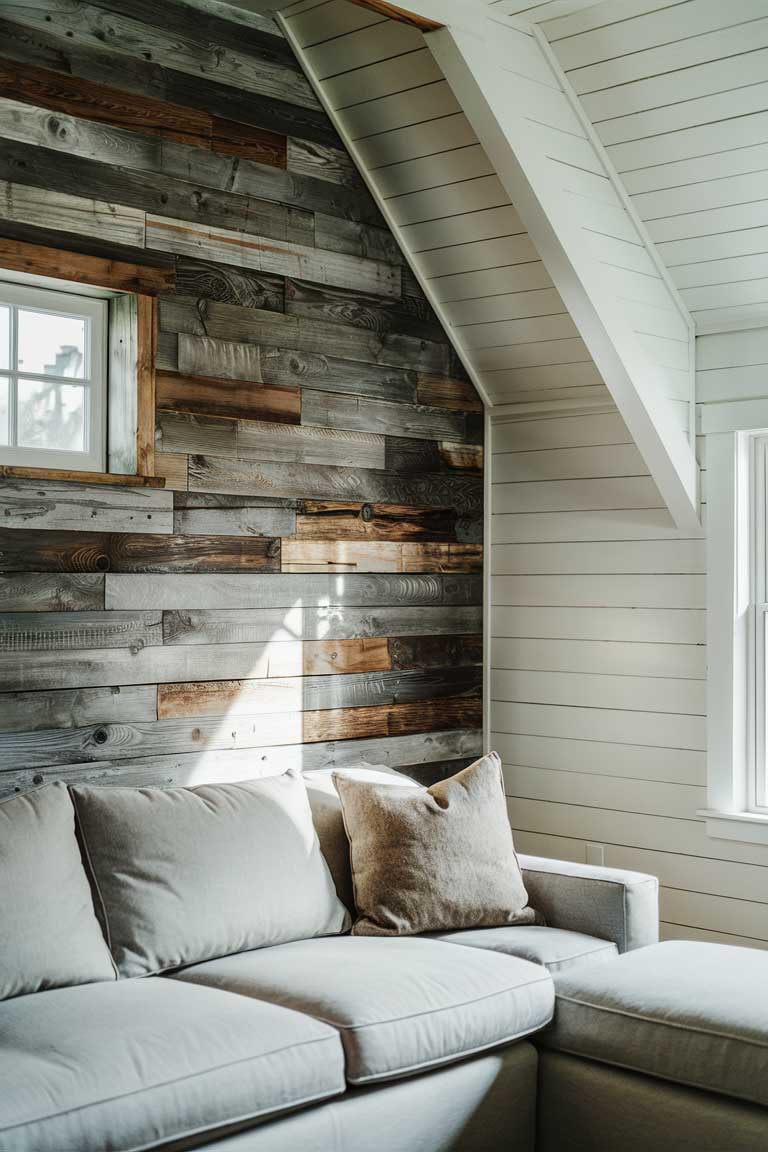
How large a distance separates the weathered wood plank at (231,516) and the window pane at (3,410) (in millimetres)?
492

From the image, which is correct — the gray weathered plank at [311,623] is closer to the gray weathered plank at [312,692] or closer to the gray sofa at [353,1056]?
the gray weathered plank at [312,692]

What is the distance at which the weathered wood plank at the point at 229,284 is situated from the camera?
335 centimetres

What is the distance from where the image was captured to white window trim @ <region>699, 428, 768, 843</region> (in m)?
3.70

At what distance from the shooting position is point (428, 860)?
9.40 feet

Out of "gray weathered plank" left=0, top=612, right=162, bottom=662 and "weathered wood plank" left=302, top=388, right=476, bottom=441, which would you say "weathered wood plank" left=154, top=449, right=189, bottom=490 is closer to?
"gray weathered plank" left=0, top=612, right=162, bottom=662

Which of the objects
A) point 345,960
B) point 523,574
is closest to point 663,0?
point 523,574

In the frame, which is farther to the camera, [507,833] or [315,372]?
[315,372]

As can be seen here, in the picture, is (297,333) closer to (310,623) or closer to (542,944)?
(310,623)

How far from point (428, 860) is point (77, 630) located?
107cm

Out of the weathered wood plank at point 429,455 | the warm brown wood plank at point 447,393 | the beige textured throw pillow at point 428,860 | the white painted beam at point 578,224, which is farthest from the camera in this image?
the warm brown wood plank at point 447,393

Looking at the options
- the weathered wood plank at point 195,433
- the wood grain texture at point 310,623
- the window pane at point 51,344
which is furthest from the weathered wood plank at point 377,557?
the window pane at point 51,344

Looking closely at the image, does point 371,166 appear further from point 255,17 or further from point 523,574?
point 523,574

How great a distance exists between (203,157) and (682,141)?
52.7 inches

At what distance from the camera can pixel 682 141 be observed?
129 inches
